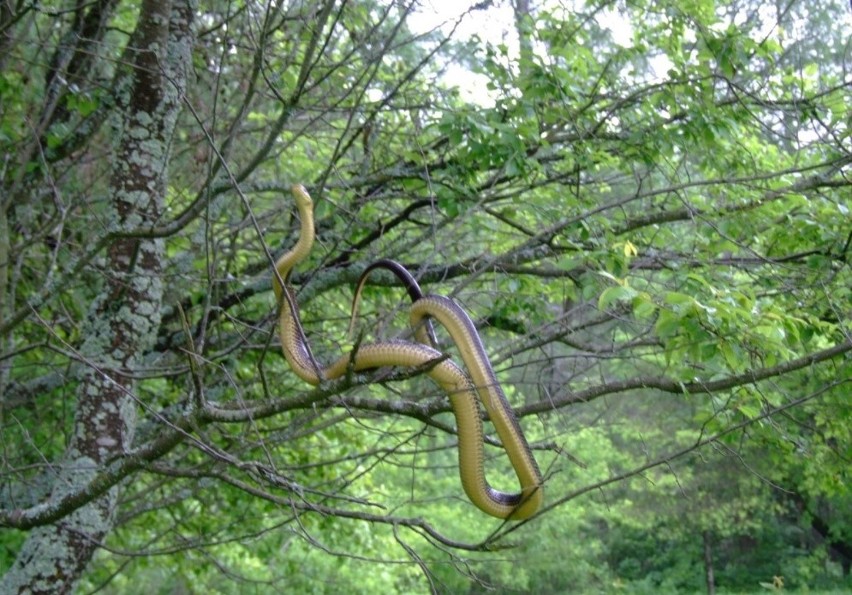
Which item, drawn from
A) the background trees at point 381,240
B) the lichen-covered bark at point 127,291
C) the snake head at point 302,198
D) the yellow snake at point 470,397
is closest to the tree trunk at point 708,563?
the background trees at point 381,240

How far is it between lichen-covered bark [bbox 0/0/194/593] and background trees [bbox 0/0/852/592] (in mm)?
14

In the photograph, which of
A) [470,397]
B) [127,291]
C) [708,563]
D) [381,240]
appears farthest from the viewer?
[708,563]


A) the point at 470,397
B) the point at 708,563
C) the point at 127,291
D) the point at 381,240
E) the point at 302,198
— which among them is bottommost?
the point at 470,397

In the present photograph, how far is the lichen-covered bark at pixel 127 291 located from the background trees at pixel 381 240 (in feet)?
0.04

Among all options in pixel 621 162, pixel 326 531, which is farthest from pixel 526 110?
pixel 326 531

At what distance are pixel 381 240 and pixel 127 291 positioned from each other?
1.63 m

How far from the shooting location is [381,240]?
18.5 ft

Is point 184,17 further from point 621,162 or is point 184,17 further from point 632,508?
point 632,508

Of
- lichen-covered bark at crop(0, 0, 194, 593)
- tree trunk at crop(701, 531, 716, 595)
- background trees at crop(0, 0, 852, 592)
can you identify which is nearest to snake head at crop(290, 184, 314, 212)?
background trees at crop(0, 0, 852, 592)

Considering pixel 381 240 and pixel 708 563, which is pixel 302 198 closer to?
pixel 381 240

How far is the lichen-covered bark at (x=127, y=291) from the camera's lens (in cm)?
420

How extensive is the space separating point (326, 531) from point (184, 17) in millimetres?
4909

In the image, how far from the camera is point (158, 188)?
15.0ft

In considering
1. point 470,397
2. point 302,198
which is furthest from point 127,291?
point 470,397
